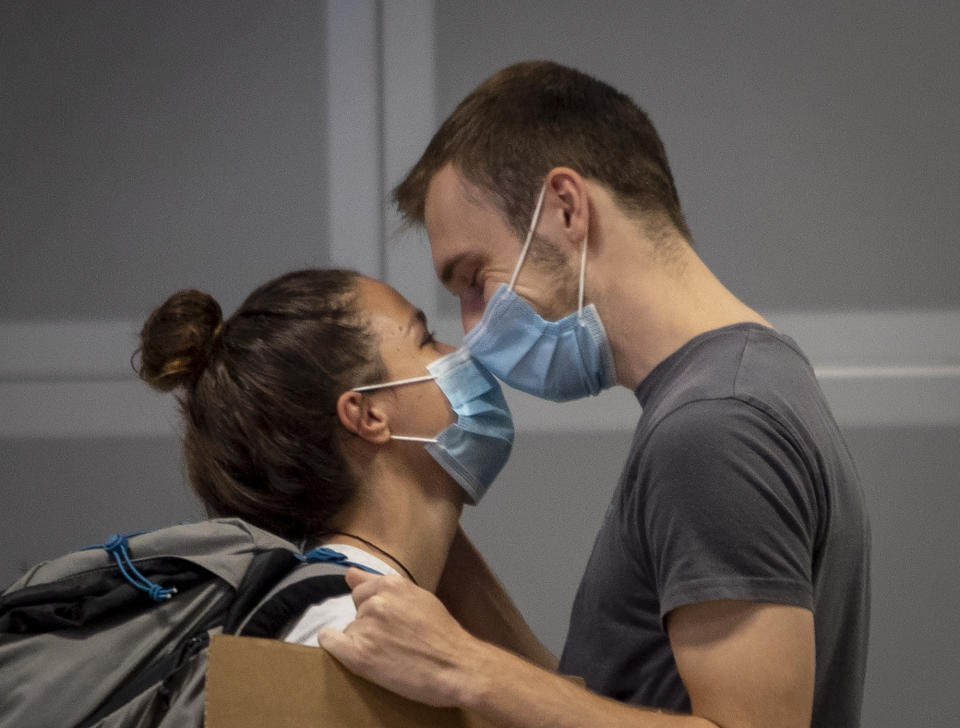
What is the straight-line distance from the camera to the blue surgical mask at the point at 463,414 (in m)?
1.48

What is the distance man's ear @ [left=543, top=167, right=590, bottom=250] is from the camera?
120 centimetres

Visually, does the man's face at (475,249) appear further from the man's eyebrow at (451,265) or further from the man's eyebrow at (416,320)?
the man's eyebrow at (416,320)

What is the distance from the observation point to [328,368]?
4.70 ft

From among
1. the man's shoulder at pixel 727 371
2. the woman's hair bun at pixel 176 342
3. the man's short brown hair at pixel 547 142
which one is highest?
the man's short brown hair at pixel 547 142

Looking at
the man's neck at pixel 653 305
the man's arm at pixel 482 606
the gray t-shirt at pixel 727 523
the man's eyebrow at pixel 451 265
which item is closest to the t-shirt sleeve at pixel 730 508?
the gray t-shirt at pixel 727 523

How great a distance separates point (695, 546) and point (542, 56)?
157 cm

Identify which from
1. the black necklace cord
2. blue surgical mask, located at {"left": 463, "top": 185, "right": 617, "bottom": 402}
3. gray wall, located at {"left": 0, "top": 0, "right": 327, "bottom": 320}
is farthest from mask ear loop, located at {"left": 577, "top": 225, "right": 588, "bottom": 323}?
gray wall, located at {"left": 0, "top": 0, "right": 327, "bottom": 320}

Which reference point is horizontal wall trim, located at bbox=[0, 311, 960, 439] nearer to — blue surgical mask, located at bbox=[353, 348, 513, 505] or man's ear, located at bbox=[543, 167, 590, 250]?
blue surgical mask, located at bbox=[353, 348, 513, 505]

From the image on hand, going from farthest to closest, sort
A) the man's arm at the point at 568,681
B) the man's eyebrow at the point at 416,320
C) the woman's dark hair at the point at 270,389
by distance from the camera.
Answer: the man's eyebrow at the point at 416,320, the woman's dark hair at the point at 270,389, the man's arm at the point at 568,681

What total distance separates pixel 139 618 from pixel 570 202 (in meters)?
0.71

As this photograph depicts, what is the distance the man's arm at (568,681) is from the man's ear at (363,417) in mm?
491

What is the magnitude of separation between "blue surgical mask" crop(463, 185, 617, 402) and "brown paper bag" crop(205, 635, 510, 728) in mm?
Answer: 479

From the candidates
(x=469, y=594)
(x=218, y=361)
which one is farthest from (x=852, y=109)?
(x=218, y=361)

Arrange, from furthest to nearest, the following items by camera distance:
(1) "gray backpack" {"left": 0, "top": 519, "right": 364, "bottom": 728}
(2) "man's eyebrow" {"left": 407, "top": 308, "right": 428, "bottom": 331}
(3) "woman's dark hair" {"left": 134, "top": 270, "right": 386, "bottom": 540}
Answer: (2) "man's eyebrow" {"left": 407, "top": 308, "right": 428, "bottom": 331} → (3) "woman's dark hair" {"left": 134, "top": 270, "right": 386, "bottom": 540} → (1) "gray backpack" {"left": 0, "top": 519, "right": 364, "bottom": 728}
